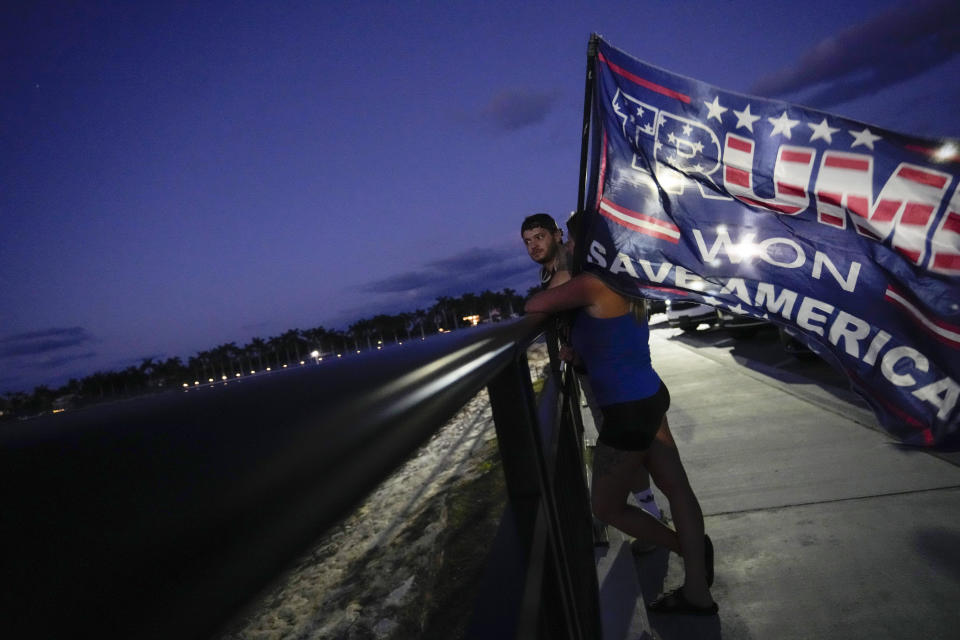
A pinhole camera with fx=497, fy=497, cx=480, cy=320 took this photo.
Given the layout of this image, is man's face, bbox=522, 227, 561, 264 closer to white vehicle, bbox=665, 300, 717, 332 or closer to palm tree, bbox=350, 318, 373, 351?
white vehicle, bbox=665, 300, 717, 332

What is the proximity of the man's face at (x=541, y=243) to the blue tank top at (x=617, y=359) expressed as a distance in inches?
23.3

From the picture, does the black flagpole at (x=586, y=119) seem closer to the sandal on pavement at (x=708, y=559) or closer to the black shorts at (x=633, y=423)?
the black shorts at (x=633, y=423)

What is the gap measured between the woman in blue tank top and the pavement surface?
270 mm

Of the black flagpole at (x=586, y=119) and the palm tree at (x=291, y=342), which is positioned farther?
the palm tree at (x=291, y=342)

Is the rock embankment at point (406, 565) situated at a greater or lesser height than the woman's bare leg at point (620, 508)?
lesser

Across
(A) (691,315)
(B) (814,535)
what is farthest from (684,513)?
(A) (691,315)

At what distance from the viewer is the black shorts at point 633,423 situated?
2322 mm

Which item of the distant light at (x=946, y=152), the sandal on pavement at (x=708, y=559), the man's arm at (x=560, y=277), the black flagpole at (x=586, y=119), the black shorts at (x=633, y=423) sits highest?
the black flagpole at (x=586, y=119)

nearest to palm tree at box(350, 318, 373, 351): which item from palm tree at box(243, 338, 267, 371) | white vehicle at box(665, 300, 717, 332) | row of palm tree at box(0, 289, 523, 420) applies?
row of palm tree at box(0, 289, 523, 420)

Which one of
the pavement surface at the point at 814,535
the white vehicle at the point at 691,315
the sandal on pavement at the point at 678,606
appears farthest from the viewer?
the white vehicle at the point at 691,315

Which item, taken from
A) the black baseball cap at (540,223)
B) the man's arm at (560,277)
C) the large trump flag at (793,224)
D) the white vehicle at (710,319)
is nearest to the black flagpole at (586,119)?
the large trump flag at (793,224)

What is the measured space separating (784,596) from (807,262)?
1625 millimetres

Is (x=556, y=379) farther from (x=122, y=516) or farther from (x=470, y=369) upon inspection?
(x=122, y=516)

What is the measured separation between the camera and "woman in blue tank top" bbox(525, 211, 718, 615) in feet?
7.64
